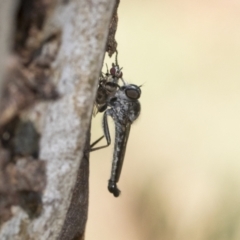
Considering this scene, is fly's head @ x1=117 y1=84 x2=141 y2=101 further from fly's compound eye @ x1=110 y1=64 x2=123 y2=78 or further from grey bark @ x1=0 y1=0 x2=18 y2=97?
grey bark @ x1=0 y1=0 x2=18 y2=97

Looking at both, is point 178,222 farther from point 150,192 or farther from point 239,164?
point 239,164

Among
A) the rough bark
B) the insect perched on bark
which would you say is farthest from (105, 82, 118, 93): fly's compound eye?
the rough bark

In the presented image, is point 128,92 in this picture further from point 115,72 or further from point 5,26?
point 5,26

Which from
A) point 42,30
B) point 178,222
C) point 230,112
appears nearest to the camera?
point 42,30

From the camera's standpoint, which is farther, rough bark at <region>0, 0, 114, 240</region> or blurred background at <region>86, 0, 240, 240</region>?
blurred background at <region>86, 0, 240, 240</region>

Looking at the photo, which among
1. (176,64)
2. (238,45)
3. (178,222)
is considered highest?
(238,45)

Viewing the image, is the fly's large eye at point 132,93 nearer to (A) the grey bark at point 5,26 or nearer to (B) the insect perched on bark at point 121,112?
(B) the insect perched on bark at point 121,112

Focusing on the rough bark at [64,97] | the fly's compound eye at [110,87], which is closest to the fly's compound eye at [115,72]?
the fly's compound eye at [110,87]

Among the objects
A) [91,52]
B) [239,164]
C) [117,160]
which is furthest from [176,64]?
[91,52]
